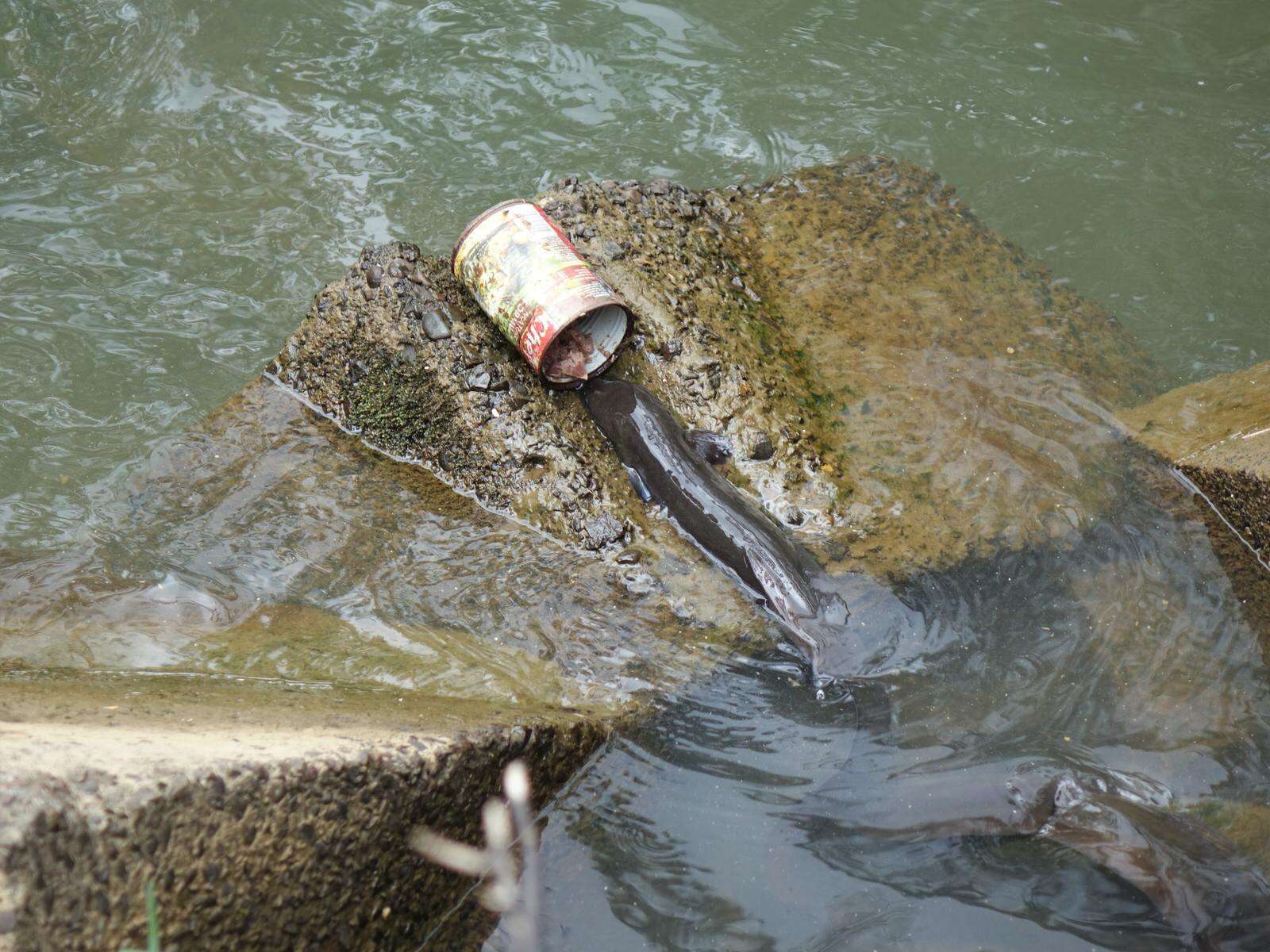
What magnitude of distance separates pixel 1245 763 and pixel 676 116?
217 inches

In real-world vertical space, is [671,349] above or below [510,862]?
above

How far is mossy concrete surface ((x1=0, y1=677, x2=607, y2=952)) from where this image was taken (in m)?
2.08

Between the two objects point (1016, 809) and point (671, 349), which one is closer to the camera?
point (1016, 809)

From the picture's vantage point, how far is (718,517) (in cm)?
403

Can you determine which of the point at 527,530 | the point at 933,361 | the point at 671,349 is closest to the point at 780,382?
the point at 671,349

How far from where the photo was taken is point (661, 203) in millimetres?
5000

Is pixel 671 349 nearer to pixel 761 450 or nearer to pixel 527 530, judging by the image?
pixel 761 450

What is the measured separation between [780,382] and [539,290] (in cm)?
121

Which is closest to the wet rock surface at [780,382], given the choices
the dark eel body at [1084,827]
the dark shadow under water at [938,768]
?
the dark shadow under water at [938,768]

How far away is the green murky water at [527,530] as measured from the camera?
3.24 metres

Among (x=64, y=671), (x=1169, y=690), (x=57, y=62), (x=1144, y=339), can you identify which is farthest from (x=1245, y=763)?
(x=57, y=62)

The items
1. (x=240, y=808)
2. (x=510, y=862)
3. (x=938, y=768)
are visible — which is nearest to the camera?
(x=240, y=808)

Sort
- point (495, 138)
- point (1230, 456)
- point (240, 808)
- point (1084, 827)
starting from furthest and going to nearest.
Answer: point (495, 138) → point (1230, 456) → point (1084, 827) → point (240, 808)

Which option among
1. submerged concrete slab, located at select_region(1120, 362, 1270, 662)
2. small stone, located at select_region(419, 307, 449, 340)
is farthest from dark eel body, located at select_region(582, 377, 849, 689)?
submerged concrete slab, located at select_region(1120, 362, 1270, 662)
